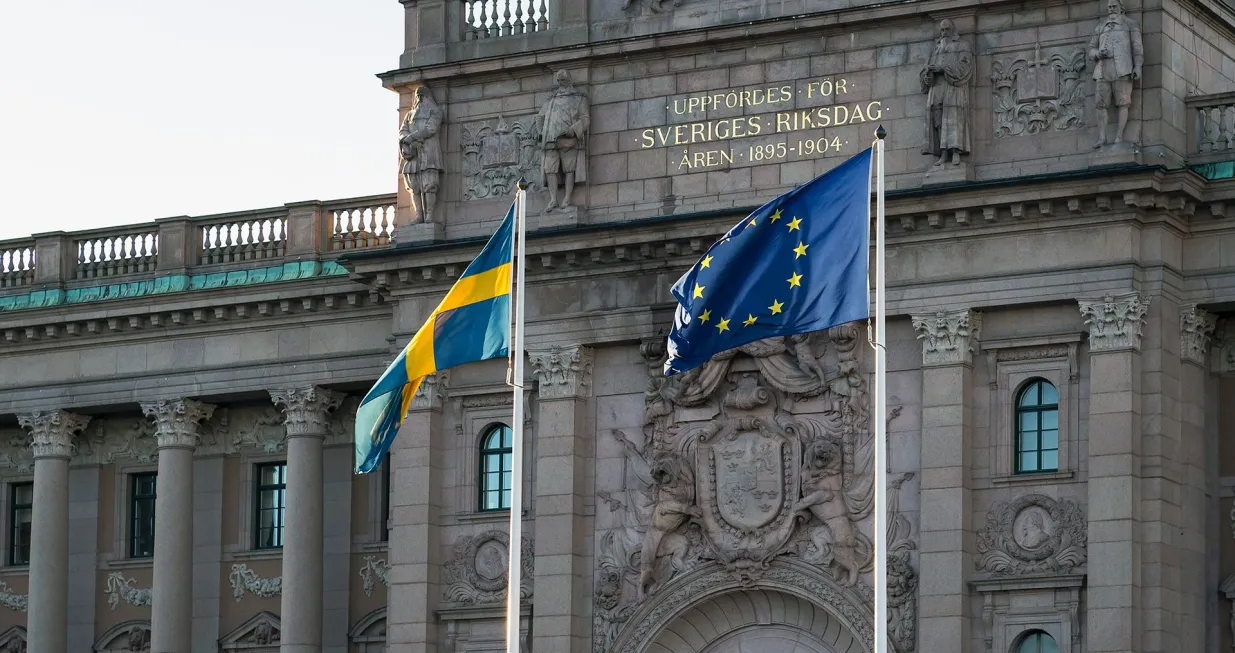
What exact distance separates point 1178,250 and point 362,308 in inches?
591

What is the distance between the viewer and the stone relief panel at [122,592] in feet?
189

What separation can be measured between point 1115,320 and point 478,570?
1166 cm

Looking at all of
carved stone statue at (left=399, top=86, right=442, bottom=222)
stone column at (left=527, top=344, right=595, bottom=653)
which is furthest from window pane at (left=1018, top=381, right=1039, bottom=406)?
carved stone statue at (left=399, top=86, right=442, bottom=222)

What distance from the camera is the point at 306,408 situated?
2183 inches

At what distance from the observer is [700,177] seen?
165 feet

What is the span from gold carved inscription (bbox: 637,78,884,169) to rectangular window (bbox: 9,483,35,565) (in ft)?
51.8

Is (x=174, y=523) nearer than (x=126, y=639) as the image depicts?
Yes

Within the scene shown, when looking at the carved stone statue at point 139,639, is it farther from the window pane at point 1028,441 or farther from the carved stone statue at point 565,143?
the window pane at point 1028,441

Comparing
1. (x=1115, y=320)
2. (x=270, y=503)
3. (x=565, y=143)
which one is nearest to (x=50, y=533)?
(x=270, y=503)

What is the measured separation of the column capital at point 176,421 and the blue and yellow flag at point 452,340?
14970mm

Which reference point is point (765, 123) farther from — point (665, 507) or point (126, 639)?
point (126, 639)

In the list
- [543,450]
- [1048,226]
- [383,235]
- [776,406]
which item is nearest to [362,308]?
[383,235]

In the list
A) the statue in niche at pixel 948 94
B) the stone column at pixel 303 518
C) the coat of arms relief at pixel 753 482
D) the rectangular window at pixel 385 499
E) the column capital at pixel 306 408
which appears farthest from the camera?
the rectangular window at pixel 385 499

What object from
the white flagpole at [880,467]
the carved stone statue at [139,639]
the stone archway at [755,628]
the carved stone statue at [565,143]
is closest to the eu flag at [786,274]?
the white flagpole at [880,467]
